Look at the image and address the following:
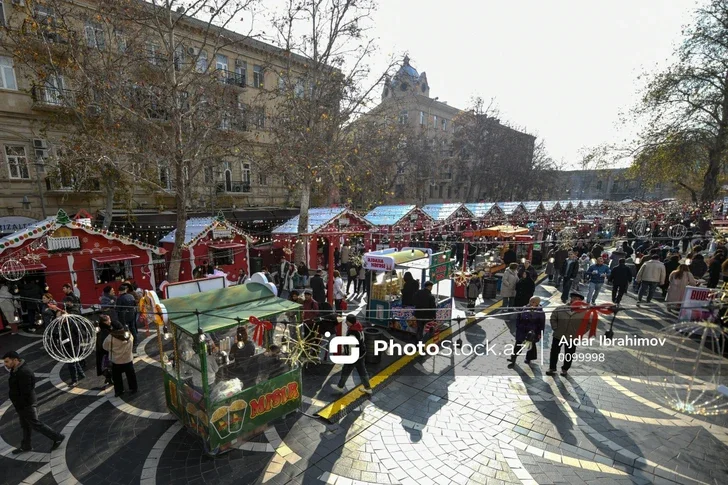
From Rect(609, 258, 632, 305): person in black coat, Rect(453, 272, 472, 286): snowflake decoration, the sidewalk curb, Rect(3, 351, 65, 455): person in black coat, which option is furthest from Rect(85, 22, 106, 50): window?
Rect(609, 258, 632, 305): person in black coat

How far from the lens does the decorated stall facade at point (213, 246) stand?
14094 mm

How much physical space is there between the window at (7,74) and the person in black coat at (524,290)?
25.8 m

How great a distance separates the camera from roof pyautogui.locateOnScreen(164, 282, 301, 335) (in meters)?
5.22

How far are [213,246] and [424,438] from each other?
11.9 m

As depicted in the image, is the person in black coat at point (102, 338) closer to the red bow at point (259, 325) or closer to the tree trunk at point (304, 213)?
the red bow at point (259, 325)

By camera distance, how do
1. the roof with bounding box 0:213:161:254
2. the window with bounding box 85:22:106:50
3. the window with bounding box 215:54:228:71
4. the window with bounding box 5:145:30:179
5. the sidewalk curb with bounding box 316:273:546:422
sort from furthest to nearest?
the window with bounding box 215:54:228:71
the window with bounding box 5:145:30:179
the window with bounding box 85:22:106:50
the roof with bounding box 0:213:161:254
the sidewalk curb with bounding box 316:273:546:422

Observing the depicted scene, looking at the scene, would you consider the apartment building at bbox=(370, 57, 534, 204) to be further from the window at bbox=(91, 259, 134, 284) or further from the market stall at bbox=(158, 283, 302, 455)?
the market stall at bbox=(158, 283, 302, 455)

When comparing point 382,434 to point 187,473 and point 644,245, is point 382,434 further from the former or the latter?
point 644,245

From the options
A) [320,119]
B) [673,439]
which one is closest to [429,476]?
[673,439]

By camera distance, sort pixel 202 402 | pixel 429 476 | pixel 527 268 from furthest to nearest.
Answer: pixel 527 268 < pixel 202 402 < pixel 429 476

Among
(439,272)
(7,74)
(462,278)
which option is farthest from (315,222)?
(7,74)

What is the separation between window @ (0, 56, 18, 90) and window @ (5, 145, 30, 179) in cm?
304

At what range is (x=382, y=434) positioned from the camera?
5805 millimetres

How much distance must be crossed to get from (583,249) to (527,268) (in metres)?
9.95
